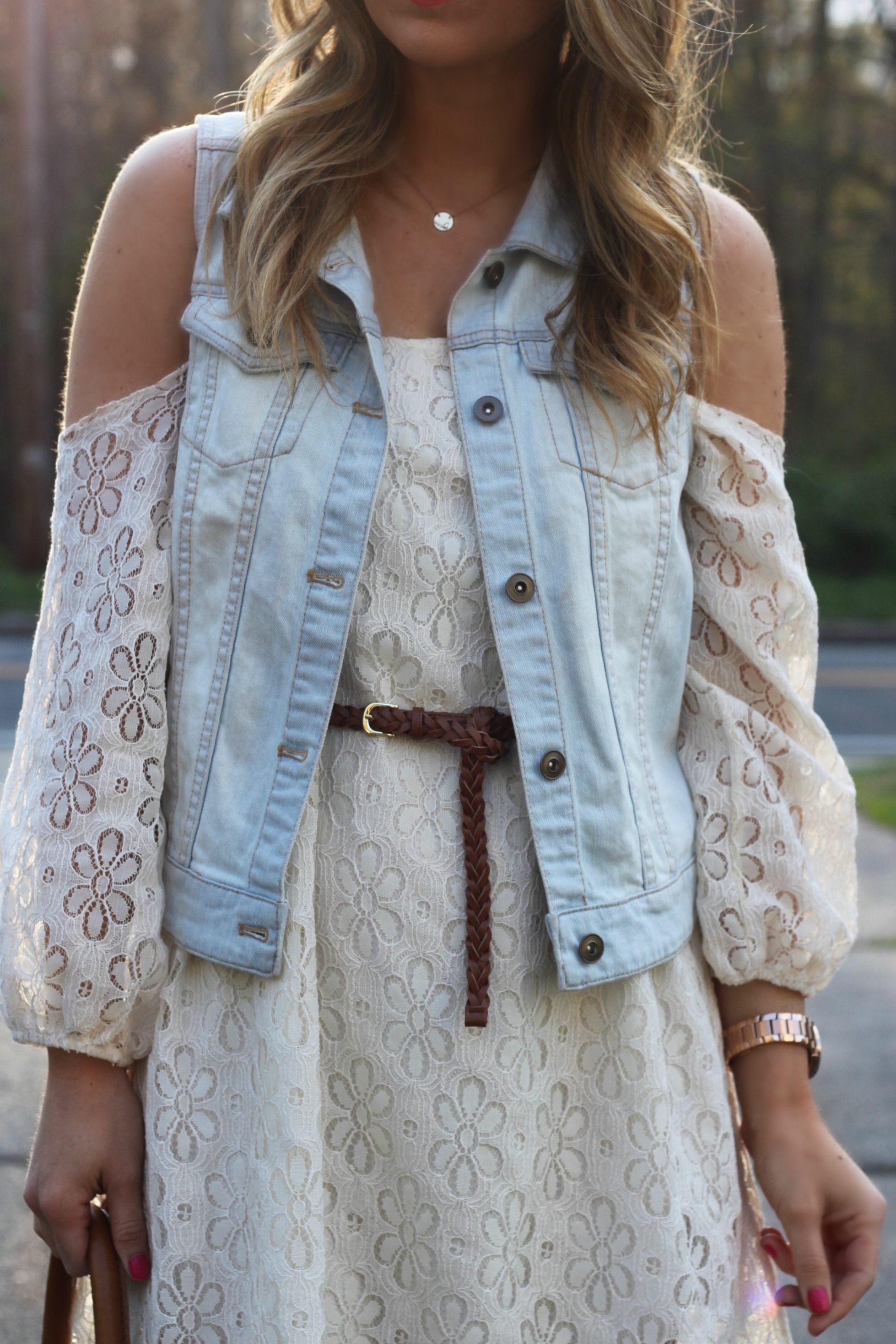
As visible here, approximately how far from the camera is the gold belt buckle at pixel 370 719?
52.4 inches

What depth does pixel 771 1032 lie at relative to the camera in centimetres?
148

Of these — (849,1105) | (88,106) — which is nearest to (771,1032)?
(849,1105)

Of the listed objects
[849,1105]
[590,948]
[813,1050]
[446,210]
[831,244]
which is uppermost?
[831,244]

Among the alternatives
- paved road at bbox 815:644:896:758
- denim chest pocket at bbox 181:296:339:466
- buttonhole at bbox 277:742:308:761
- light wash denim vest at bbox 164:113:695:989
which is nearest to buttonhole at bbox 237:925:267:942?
light wash denim vest at bbox 164:113:695:989

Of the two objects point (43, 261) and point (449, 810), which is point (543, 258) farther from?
point (43, 261)

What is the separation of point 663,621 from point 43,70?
1478 centimetres

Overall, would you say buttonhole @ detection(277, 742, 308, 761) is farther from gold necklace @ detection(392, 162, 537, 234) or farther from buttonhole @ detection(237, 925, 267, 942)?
gold necklace @ detection(392, 162, 537, 234)

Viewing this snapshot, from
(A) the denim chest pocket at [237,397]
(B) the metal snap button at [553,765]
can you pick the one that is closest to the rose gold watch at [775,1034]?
(B) the metal snap button at [553,765]

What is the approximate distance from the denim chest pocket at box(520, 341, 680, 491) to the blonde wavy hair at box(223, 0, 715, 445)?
0.02m

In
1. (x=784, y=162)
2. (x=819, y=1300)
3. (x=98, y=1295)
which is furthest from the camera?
(x=784, y=162)

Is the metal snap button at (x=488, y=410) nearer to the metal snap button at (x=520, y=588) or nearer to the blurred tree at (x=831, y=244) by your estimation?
the metal snap button at (x=520, y=588)

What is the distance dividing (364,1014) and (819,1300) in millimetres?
573

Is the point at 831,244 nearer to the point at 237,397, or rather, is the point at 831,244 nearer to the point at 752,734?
the point at 752,734

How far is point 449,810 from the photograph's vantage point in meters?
1.35
